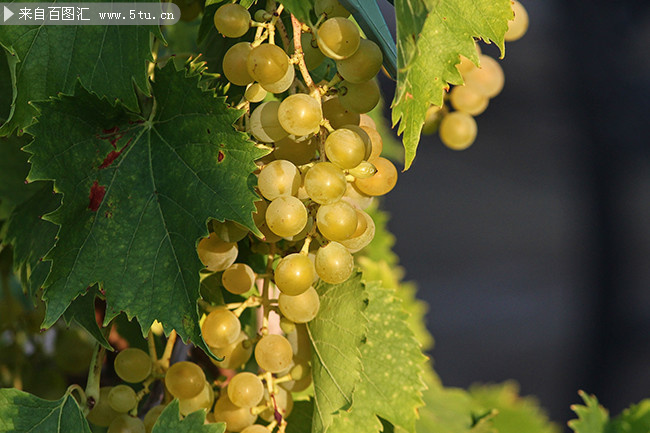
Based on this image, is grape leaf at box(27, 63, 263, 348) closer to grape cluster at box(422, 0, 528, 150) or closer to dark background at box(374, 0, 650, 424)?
grape cluster at box(422, 0, 528, 150)

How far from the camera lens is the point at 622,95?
2795 millimetres

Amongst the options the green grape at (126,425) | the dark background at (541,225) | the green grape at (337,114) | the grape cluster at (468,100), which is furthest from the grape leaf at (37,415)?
the dark background at (541,225)

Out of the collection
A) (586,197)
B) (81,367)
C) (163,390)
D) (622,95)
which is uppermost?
(163,390)

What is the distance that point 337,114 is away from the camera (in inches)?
15.9

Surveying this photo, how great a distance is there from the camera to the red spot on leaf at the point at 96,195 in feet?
1.24

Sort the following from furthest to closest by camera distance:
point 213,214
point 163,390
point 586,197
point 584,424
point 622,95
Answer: point 586,197 → point 622,95 → point 584,424 → point 163,390 → point 213,214

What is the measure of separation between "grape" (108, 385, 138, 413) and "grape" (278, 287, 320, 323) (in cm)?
11

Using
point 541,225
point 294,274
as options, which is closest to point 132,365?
point 294,274

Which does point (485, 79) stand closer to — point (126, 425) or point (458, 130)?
point (458, 130)

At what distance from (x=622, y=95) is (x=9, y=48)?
2.80 meters

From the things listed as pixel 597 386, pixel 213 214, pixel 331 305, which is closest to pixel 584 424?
pixel 331 305

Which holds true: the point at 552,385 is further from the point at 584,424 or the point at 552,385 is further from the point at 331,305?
the point at 331,305

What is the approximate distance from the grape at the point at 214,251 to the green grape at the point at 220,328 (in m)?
0.04

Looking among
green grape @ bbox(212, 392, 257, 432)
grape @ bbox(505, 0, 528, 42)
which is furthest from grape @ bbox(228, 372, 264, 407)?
grape @ bbox(505, 0, 528, 42)
